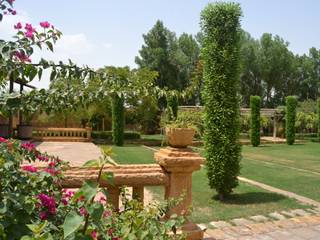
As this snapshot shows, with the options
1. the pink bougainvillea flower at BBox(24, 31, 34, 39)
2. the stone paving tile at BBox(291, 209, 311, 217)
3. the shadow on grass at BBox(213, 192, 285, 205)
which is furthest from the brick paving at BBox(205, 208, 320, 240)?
the pink bougainvillea flower at BBox(24, 31, 34, 39)

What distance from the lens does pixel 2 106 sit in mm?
1879

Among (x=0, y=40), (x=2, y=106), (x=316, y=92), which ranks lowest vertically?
(x=2, y=106)

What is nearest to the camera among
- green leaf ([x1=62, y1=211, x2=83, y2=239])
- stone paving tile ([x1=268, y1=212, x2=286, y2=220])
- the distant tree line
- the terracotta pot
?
green leaf ([x1=62, y1=211, x2=83, y2=239])

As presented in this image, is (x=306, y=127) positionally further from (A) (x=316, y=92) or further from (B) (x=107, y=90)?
(B) (x=107, y=90)

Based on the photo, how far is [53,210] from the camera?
6.72 feet

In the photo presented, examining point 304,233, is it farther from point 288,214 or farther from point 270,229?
point 288,214

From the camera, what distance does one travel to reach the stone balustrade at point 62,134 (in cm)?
2334

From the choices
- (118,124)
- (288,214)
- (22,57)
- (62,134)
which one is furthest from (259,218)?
(62,134)

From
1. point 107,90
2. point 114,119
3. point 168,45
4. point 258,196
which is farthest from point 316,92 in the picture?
point 107,90

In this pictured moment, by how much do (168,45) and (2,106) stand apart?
43718 mm

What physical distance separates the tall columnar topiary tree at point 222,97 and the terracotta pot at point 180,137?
3.66m

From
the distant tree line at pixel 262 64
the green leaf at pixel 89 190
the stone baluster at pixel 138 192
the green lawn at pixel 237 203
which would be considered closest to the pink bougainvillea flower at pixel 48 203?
the green leaf at pixel 89 190

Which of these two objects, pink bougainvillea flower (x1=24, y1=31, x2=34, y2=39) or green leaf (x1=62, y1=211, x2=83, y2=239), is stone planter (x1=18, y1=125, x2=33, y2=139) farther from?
green leaf (x1=62, y1=211, x2=83, y2=239)

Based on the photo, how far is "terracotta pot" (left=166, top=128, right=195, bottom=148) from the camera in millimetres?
4086
